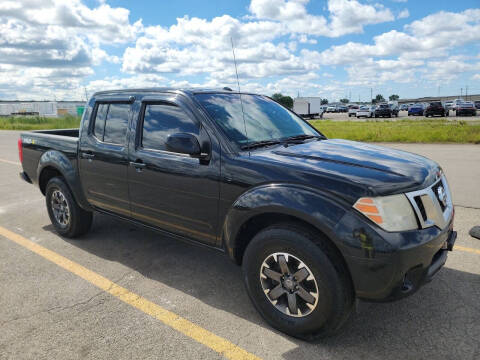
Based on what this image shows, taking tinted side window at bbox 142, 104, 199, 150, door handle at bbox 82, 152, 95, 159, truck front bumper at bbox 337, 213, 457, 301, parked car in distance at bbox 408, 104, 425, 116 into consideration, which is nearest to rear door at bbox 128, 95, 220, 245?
tinted side window at bbox 142, 104, 199, 150

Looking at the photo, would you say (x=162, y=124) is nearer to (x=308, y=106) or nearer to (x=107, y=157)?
(x=107, y=157)

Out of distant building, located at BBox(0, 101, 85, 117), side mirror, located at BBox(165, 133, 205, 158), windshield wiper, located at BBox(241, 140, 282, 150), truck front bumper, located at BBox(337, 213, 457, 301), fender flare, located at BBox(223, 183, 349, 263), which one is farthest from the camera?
distant building, located at BBox(0, 101, 85, 117)

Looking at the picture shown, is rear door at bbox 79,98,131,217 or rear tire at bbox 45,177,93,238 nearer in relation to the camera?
rear door at bbox 79,98,131,217

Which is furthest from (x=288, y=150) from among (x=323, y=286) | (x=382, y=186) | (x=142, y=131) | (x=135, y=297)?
(x=135, y=297)

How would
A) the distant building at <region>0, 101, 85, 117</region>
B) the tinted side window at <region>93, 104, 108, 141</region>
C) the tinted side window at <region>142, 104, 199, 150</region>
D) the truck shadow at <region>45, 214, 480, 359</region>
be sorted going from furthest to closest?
the distant building at <region>0, 101, 85, 117</region> < the tinted side window at <region>93, 104, 108, 141</region> < the tinted side window at <region>142, 104, 199, 150</region> < the truck shadow at <region>45, 214, 480, 359</region>

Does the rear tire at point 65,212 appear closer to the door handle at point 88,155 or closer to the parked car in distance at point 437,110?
the door handle at point 88,155

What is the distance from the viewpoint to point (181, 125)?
3.45m

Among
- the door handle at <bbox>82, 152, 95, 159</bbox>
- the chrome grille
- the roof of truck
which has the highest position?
the roof of truck

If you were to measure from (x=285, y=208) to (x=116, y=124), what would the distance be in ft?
7.41

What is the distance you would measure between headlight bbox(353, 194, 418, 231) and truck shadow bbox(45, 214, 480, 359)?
630mm

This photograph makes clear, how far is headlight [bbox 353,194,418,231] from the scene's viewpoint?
2.41 m

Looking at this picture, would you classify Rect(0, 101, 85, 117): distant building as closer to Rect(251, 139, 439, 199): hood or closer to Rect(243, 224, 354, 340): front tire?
Rect(251, 139, 439, 199): hood

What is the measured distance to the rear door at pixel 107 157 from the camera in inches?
154

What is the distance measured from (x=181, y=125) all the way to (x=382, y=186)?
180cm
